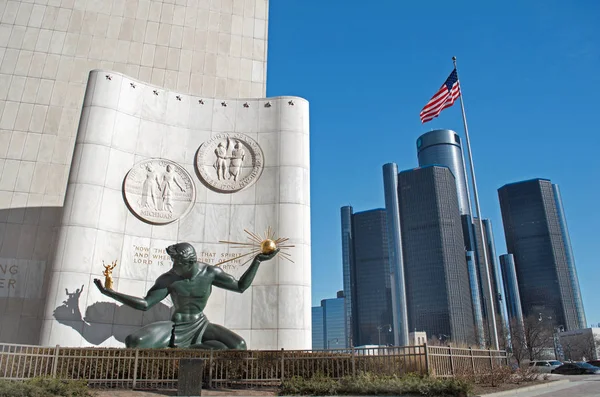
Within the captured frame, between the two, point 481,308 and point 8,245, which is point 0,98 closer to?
point 8,245

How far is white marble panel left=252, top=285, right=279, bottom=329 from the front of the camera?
1781 centimetres

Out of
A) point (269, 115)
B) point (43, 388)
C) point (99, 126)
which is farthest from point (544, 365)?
point (43, 388)

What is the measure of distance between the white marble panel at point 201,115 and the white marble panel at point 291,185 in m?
3.96

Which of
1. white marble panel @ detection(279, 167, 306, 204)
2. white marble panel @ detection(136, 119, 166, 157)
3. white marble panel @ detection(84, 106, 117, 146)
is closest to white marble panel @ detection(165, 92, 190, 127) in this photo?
white marble panel @ detection(136, 119, 166, 157)

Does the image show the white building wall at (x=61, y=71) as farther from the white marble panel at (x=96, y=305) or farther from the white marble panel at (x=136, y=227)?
the white marble panel at (x=136, y=227)

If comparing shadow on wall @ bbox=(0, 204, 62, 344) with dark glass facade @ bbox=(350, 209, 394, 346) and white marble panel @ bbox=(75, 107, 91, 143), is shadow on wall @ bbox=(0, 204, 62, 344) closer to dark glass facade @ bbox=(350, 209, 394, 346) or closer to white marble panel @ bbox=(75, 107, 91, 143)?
white marble panel @ bbox=(75, 107, 91, 143)

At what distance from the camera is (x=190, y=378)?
1124cm

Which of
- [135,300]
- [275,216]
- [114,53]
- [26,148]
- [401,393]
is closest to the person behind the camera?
[401,393]

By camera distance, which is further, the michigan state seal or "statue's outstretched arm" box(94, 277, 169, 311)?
the michigan state seal

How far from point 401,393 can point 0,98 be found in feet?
74.0

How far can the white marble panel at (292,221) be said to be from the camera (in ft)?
62.7

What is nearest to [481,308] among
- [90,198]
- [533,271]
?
[533,271]

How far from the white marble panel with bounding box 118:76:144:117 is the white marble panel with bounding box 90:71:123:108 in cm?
21

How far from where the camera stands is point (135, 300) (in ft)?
49.7
